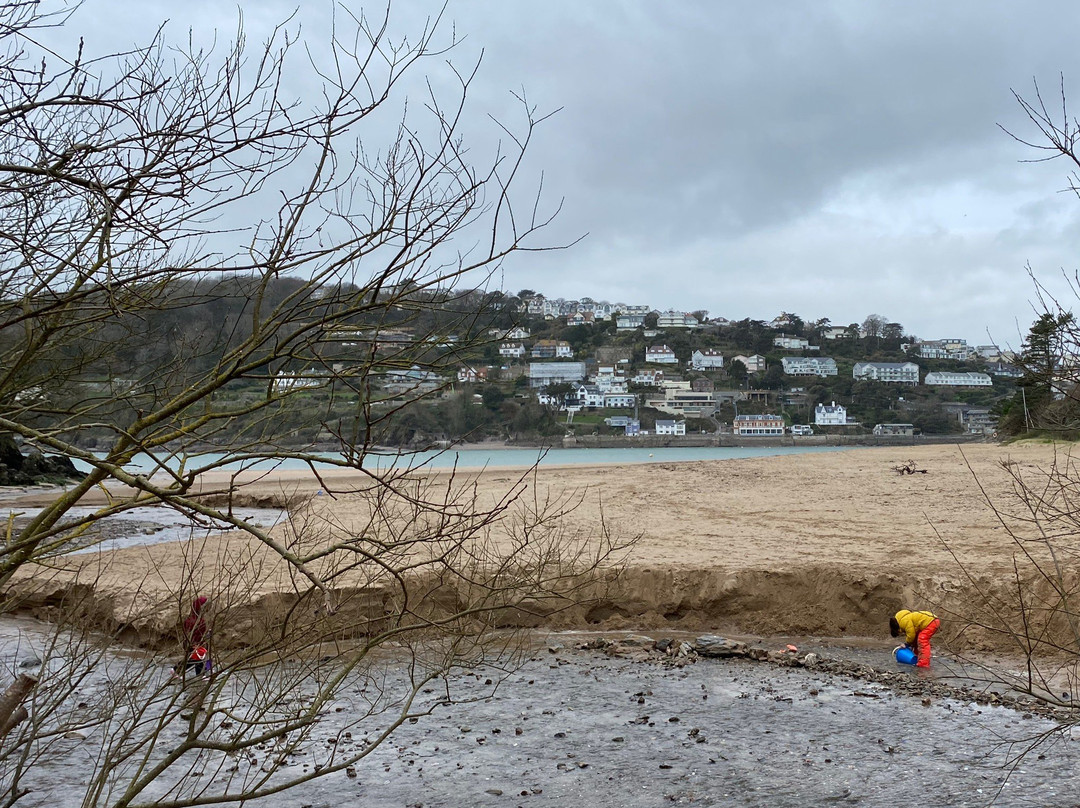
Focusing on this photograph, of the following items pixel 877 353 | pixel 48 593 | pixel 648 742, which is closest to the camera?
pixel 648 742

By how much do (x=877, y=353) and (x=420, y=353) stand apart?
132m

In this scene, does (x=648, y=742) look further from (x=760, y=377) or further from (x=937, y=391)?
(x=760, y=377)

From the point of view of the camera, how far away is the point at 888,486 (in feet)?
78.4

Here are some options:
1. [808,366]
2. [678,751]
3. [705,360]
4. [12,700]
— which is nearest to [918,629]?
[678,751]

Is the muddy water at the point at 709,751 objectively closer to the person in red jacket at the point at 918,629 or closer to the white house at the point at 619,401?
the person in red jacket at the point at 918,629

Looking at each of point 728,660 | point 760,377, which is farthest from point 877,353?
point 728,660

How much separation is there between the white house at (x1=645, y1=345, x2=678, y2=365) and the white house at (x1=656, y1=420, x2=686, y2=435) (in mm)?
21615

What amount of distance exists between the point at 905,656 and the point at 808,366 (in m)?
111

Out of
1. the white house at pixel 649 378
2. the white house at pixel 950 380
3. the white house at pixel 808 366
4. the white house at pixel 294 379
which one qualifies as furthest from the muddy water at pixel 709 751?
the white house at pixel 808 366

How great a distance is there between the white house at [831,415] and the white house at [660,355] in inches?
992

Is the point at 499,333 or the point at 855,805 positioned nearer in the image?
the point at 499,333

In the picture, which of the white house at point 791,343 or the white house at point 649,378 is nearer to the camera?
the white house at point 649,378

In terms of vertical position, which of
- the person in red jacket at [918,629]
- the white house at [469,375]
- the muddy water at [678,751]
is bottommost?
the muddy water at [678,751]

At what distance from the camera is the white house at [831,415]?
9738cm
